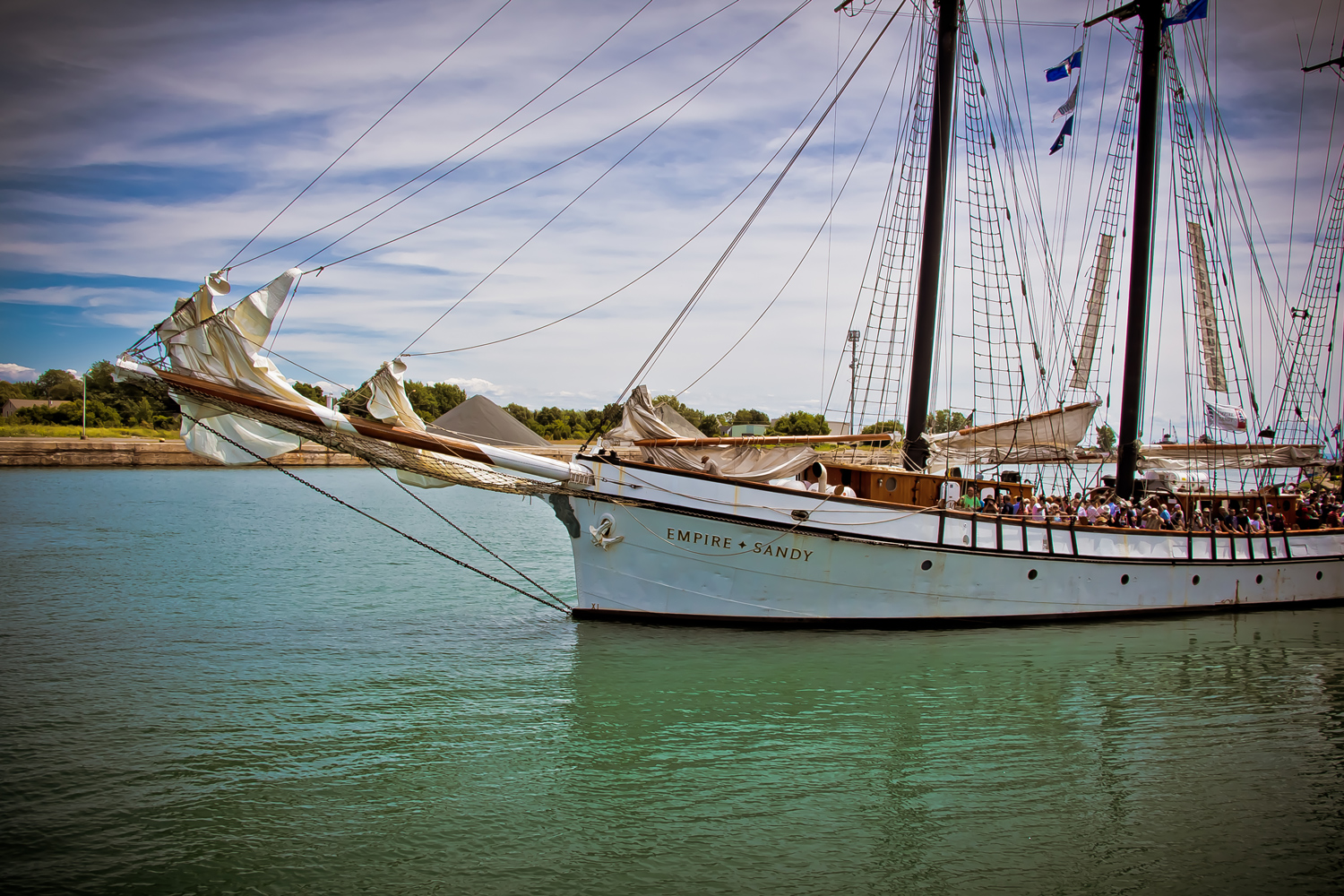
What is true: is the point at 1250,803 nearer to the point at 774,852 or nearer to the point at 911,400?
the point at 774,852

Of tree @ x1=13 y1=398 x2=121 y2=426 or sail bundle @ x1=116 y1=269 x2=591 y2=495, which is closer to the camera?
sail bundle @ x1=116 y1=269 x2=591 y2=495

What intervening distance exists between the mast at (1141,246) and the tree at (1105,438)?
4.87 ft

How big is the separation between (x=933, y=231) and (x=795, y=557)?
770cm

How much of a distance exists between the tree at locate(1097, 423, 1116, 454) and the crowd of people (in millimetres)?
2602

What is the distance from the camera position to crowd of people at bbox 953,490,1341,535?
52.3ft

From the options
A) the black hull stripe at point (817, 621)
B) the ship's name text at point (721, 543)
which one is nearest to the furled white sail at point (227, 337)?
the ship's name text at point (721, 543)

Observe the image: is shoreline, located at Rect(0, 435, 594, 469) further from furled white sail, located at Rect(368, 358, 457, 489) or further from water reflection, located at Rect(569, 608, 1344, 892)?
water reflection, located at Rect(569, 608, 1344, 892)

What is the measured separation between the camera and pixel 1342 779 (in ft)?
30.7

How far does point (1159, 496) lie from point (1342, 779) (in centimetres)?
1178

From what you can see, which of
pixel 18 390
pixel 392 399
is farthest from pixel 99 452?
Result: pixel 392 399

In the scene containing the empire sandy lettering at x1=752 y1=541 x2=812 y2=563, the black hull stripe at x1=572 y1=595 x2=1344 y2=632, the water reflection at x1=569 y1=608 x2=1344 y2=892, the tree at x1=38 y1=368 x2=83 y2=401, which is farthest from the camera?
the tree at x1=38 y1=368 x2=83 y2=401

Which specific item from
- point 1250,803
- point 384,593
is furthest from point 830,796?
point 384,593

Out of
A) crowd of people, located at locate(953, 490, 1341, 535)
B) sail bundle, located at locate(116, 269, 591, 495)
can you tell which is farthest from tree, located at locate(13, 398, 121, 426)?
crowd of people, located at locate(953, 490, 1341, 535)

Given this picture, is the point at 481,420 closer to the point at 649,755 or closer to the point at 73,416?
the point at 649,755
